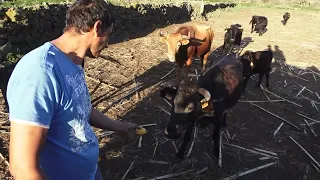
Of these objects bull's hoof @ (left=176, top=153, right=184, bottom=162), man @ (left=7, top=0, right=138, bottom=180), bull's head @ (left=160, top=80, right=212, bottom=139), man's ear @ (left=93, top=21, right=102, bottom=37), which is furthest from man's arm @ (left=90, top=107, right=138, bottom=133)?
→ bull's hoof @ (left=176, top=153, right=184, bottom=162)

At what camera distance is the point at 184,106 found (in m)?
4.47

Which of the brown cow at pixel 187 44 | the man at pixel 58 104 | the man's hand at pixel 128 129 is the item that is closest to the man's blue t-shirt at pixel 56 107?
the man at pixel 58 104

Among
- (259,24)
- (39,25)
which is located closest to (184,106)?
(39,25)

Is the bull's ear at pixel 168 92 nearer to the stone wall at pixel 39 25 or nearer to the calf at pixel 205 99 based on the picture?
the calf at pixel 205 99

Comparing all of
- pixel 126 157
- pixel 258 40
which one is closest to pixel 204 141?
pixel 126 157

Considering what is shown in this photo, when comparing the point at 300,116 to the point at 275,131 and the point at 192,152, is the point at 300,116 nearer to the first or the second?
the point at 275,131

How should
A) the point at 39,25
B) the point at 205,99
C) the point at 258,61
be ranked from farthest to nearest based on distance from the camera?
the point at 39,25, the point at 258,61, the point at 205,99

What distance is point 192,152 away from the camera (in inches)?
213

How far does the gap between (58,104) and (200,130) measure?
15.2 feet

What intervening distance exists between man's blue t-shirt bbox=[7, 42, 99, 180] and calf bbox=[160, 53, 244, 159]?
2.34 metres

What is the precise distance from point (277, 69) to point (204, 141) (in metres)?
5.97

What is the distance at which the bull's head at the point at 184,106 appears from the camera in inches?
176

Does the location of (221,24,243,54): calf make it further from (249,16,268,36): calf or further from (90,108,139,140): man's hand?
(90,108,139,140): man's hand

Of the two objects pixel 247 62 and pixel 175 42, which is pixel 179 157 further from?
pixel 175 42
